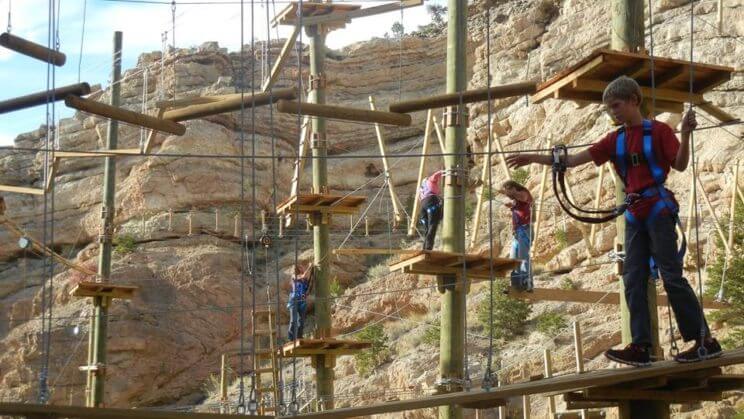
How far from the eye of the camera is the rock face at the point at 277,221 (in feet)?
84.1

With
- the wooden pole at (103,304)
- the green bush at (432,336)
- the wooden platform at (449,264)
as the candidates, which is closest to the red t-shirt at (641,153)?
the wooden platform at (449,264)

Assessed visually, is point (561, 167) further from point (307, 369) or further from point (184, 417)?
point (307, 369)

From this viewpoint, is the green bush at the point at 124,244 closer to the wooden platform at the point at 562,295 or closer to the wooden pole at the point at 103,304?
the wooden pole at the point at 103,304

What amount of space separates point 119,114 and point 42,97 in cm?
68

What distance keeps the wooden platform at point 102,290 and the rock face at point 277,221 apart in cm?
430

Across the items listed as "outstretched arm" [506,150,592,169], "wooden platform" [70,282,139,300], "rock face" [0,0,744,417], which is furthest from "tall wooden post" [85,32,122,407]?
"outstretched arm" [506,150,592,169]

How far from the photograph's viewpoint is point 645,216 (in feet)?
26.6

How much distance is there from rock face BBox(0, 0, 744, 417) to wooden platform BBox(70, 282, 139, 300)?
14.1ft

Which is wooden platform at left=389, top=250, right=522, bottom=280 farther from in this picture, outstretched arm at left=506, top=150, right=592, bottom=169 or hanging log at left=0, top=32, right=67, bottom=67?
outstretched arm at left=506, top=150, right=592, bottom=169

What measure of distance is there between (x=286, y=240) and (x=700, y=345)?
2629cm

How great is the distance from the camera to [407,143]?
36656 millimetres

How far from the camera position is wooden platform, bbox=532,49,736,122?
10062 millimetres

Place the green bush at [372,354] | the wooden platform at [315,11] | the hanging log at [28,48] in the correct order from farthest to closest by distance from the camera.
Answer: the green bush at [372,354], the wooden platform at [315,11], the hanging log at [28,48]

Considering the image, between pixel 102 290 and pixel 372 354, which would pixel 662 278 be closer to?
pixel 102 290
